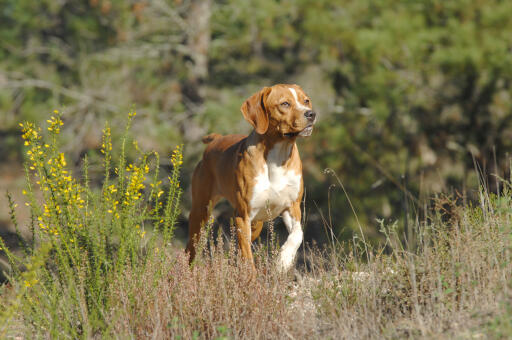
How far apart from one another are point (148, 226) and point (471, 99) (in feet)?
16.8

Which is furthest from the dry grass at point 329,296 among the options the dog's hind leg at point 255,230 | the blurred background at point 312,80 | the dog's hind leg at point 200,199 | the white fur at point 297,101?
the blurred background at point 312,80

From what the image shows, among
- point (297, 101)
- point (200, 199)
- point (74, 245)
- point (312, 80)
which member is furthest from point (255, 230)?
point (312, 80)

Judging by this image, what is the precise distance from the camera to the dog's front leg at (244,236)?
14.4 feet

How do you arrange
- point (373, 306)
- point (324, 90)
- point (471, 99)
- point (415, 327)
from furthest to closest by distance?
point (324, 90), point (471, 99), point (373, 306), point (415, 327)

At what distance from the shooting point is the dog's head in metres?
4.43

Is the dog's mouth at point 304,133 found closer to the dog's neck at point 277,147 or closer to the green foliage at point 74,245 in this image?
the dog's neck at point 277,147

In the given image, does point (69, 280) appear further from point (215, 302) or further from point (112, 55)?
point (112, 55)

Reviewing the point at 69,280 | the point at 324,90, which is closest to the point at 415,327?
the point at 69,280

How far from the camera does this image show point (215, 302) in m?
3.55

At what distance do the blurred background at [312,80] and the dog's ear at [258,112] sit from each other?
227 centimetres

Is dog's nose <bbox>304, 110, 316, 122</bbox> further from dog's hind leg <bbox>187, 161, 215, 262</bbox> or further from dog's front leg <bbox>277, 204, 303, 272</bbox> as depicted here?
dog's hind leg <bbox>187, 161, 215, 262</bbox>

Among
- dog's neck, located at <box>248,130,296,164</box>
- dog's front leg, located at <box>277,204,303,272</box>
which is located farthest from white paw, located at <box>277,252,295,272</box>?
dog's neck, located at <box>248,130,296,164</box>

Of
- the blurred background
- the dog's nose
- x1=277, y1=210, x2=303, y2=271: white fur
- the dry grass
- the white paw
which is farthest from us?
the blurred background

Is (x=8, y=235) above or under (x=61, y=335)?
above
